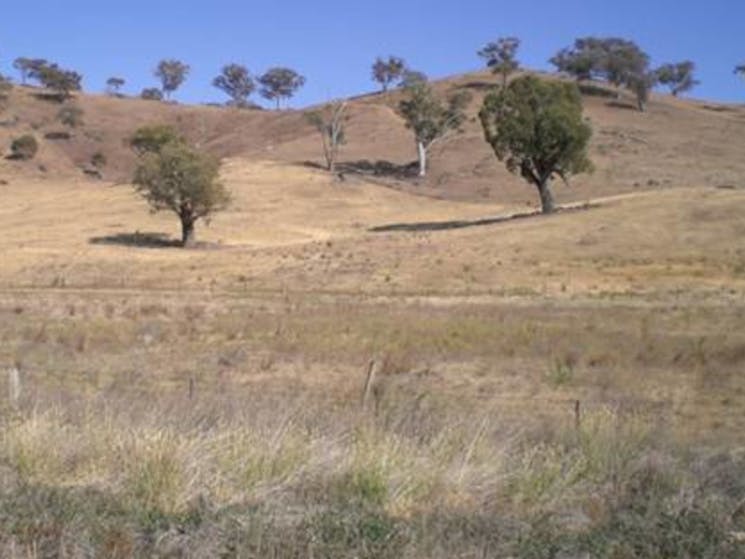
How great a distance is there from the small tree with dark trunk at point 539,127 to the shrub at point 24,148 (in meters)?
72.5

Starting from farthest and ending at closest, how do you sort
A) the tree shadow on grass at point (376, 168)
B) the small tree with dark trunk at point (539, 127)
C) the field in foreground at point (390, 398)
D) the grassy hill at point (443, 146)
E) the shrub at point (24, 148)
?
the shrub at point (24, 148) < the tree shadow on grass at point (376, 168) < the grassy hill at point (443, 146) < the small tree with dark trunk at point (539, 127) < the field in foreground at point (390, 398)

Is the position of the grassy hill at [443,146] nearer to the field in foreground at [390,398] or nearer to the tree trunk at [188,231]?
the tree trunk at [188,231]

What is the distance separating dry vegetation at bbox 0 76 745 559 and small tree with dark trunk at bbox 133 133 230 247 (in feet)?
10.1

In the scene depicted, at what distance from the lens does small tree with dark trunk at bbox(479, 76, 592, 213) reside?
7000cm

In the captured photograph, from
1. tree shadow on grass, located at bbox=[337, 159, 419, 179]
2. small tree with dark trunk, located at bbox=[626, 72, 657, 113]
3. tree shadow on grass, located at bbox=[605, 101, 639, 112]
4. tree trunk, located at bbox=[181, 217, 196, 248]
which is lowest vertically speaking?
tree trunk, located at bbox=[181, 217, 196, 248]

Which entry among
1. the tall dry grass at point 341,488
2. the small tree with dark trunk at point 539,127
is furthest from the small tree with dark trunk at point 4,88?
the tall dry grass at point 341,488

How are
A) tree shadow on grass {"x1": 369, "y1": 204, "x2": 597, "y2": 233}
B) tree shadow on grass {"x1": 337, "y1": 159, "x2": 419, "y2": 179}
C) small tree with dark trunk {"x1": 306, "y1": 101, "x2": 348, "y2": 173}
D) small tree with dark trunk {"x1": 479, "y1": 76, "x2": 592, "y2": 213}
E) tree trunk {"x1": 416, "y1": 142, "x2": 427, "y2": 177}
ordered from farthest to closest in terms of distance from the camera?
tree shadow on grass {"x1": 337, "y1": 159, "x2": 419, "y2": 179}
small tree with dark trunk {"x1": 306, "y1": 101, "x2": 348, "y2": 173}
tree trunk {"x1": 416, "y1": 142, "x2": 427, "y2": 177}
tree shadow on grass {"x1": 369, "y1": 204, "x2": 597, "y2": 233}
small tree with dark trunk {"x1": 479, "y1": 76, "x2": 592, "y2": 213}

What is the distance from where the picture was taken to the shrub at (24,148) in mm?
129875

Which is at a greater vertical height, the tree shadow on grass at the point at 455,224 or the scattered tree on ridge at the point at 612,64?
the scattered tree on ridge at the point at 612,64

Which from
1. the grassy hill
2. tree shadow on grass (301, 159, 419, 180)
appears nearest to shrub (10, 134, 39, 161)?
the grassy hill

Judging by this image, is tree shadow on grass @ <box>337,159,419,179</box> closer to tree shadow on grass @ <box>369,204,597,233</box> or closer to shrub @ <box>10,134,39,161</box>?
tree shadow on grass @ <box>369,204,597,233</box>

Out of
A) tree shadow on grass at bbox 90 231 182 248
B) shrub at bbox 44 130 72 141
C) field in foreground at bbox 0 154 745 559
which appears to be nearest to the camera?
field in foreground at bbox 0 154 745 559

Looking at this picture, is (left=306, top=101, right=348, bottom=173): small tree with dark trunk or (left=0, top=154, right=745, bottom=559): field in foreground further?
(left=306, top=101, right=348, bottom=173): small tree with dark trunk

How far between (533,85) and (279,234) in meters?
21.9
